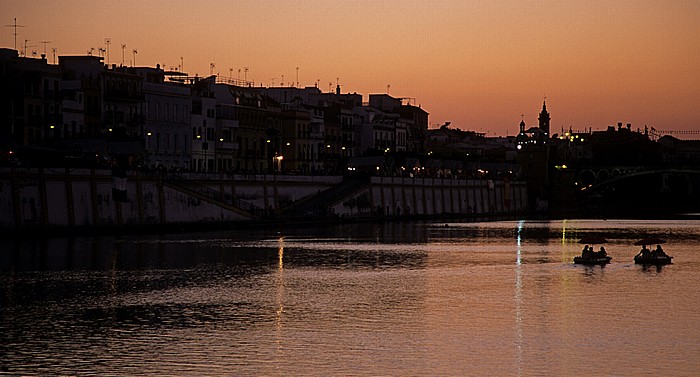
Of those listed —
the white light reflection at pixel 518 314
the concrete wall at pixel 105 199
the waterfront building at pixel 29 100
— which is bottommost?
the white light reflection at pixel 518 314

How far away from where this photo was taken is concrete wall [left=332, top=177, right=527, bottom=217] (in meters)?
148

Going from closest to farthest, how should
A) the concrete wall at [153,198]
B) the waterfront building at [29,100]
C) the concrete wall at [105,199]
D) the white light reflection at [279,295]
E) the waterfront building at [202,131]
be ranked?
the white light reflection at [279,295] < the concrete wall at [105,199] < the concrete wall at [153,198] < the waterfront building at [29,100] < the waterfront building at [202,131]

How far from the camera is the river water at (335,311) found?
43250 mm

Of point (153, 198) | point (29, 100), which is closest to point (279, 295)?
point (153, 198)

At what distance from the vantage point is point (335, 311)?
2219 inches

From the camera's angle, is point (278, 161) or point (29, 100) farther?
point (278, 161)

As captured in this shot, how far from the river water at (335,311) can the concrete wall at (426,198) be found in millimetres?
49709

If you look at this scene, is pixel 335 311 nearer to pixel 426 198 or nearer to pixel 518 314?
pixel 518 314

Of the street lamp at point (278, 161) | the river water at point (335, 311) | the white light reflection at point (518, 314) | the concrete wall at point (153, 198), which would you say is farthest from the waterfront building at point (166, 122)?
the white light reflection at point (518, 314)

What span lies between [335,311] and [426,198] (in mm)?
113243

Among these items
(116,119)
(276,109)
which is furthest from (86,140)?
(276,109)

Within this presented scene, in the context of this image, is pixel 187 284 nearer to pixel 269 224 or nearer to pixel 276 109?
pixel 269 224

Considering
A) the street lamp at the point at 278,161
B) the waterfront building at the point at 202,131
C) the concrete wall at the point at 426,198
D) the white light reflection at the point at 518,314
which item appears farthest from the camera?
the street lamp at the point at 278,161

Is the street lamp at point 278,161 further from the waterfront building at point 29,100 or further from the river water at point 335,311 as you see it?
the river water at point 335,311
